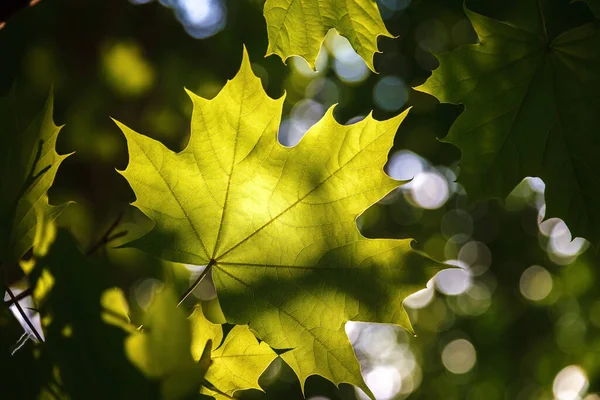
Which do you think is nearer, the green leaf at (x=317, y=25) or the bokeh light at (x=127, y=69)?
the green leaf at (x=317, y=25)

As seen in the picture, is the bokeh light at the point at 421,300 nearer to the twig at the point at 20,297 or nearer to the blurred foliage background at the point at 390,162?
the blurred foliage background at the point at 390,162

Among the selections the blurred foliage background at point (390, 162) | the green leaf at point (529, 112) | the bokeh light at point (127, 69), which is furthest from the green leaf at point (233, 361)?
the bokeh light at point (127, 69)

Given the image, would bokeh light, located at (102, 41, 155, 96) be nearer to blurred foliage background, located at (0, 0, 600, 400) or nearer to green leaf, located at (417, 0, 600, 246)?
blurred foliage background, located at (0, 0, 600, 400)

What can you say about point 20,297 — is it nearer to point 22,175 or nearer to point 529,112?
point 22,175

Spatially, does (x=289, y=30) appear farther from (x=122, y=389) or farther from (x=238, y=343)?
(x=122, y=389)

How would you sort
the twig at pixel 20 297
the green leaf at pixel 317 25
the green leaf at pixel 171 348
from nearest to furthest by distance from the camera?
the green leaf at pixel 171 348
the twig at pixel 20 297
the green leaf at pixel 317 25

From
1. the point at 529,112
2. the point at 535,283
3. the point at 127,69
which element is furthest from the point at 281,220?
the point at 535,283

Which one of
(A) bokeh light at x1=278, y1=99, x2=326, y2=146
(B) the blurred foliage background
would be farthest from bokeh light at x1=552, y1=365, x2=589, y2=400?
(A) bokeh light at x1=278, y1=99, x2=326, y2=146
